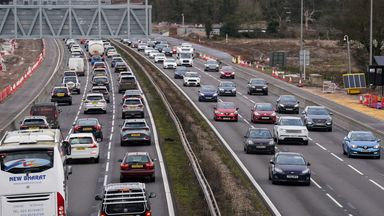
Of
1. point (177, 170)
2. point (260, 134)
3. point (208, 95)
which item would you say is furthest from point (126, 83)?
point (177, 170)

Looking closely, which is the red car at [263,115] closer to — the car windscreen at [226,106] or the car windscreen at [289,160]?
the car windscreen at [226,106]

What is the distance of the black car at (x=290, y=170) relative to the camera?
35.2 metres

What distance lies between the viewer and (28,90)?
82.8 metres

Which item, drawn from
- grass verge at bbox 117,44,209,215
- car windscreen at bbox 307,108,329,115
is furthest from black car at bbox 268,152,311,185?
car windscreen at bbox 307,108,329,115

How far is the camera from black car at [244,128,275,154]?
43.7m

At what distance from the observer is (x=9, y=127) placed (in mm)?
54375

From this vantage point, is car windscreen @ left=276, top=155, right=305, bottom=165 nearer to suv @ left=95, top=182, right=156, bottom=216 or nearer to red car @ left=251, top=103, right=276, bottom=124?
suv @ left=95, top=182, right=156, bottom=216

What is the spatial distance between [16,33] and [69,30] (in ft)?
11.3

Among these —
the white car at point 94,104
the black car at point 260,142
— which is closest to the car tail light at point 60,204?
the black car at point 260,142

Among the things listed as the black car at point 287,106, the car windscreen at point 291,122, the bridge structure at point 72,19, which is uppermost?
the bridge structure at point 72,19

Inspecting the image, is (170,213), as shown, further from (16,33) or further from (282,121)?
(16,33)

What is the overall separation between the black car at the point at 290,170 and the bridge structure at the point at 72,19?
28046 millimetres

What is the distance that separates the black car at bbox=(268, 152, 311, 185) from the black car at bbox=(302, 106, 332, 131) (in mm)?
17926

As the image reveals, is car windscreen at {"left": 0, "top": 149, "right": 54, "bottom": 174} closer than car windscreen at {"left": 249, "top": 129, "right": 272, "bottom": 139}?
Yes
